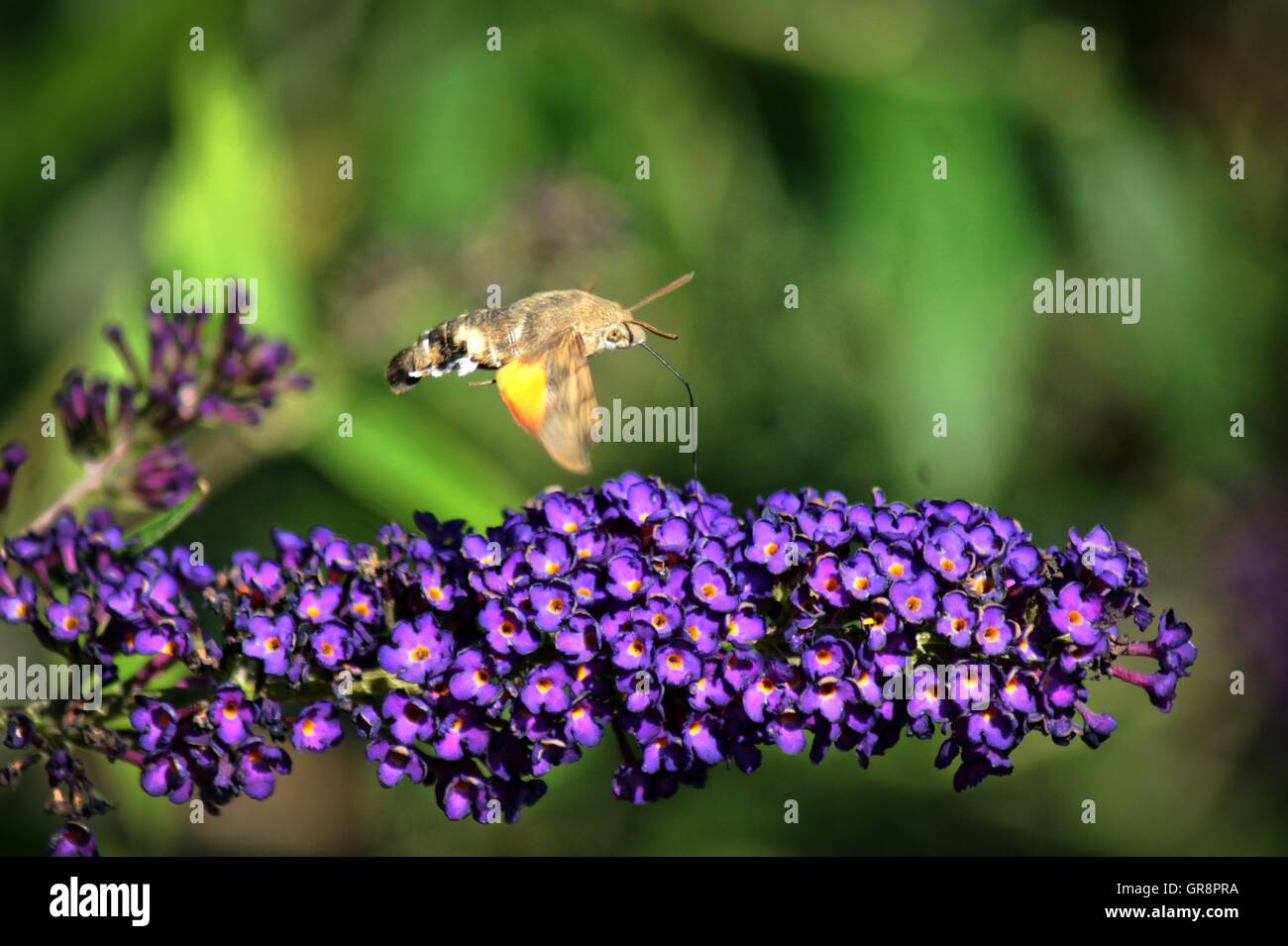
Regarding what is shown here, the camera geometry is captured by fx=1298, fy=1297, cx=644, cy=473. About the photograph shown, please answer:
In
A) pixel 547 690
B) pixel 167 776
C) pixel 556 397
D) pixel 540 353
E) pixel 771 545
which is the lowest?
pixel 167 776

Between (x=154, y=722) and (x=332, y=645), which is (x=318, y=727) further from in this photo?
(x=154, y=722)

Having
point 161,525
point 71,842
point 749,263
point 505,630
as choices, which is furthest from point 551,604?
point 749,263

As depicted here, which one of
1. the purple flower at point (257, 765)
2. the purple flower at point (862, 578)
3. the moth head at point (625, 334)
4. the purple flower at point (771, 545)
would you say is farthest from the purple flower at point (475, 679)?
the moth head at point (625, 334)

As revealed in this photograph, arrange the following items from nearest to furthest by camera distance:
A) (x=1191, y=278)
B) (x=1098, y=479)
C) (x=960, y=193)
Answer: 1. (x=960, y=193)
2. (x=1191, y=278)
3. (x=1098, y=479)

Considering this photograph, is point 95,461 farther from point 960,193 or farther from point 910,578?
point 960,193

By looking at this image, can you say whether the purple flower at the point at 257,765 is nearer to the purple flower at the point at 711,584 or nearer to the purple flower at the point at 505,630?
the purple flower at the point at 505,630

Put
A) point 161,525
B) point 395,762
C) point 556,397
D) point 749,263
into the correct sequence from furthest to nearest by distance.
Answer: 1. point 749,263
2. point 161,525
3. point 556,397
4. point 395,762
